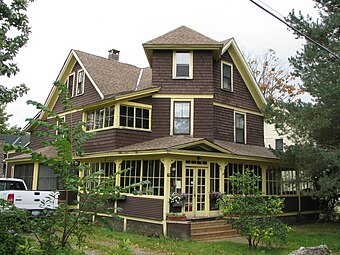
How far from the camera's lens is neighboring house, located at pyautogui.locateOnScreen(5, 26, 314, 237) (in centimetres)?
1359

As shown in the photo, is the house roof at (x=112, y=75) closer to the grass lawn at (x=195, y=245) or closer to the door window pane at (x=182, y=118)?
the door window pane at (x=182, y=118)

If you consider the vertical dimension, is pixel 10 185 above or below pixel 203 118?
below

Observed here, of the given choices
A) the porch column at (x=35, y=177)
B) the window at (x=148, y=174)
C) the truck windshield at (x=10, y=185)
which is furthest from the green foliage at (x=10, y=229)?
the porch column at (x=35, y=177)

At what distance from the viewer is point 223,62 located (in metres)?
18.0

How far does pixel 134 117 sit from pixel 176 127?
199 centimetres

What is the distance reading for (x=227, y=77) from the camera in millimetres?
18172

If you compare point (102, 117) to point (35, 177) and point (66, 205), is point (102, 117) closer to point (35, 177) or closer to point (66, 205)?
point (35, 177)

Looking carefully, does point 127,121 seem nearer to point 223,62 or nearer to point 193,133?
point 193,133

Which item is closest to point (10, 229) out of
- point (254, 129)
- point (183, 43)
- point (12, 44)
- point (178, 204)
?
point (12, 44)

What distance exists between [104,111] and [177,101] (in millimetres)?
3380

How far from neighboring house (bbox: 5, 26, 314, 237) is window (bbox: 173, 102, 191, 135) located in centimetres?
5

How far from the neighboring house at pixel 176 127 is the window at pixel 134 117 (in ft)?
0.15

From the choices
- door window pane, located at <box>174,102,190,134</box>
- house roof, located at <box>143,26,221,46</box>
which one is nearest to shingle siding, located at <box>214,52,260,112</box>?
house roof, located at <box>143,26,221,46</box>

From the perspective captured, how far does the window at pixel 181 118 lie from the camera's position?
54.1ft
